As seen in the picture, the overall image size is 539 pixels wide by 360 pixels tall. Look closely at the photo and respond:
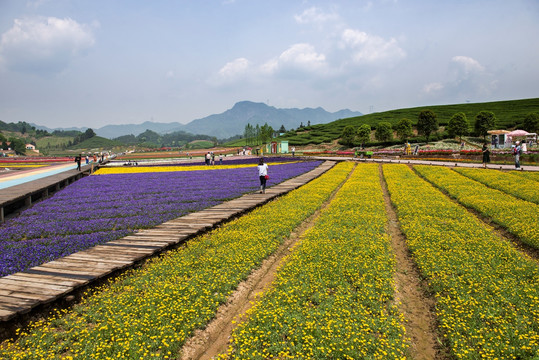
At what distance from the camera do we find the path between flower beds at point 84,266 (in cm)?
688

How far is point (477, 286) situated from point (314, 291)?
4.65 meters

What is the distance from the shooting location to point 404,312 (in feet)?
25.2

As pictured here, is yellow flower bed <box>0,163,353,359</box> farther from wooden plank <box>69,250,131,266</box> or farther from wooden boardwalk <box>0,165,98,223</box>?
wooden boardwalk <box>0,165,98,223</box>

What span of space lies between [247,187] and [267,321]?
65.5 ft

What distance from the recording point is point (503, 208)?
16.5m

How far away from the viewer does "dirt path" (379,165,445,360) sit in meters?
6.38

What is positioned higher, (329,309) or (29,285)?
(29,285)

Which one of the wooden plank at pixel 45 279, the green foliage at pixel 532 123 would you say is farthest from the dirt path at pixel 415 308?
the green foliage at pixel 532 123

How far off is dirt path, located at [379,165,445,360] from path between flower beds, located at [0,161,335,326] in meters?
8.29

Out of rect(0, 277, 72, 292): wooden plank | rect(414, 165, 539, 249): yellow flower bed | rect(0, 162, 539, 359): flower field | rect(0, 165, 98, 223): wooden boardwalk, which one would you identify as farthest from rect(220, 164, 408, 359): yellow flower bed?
rect(0, 165, 98, 223): wooden boardwalk

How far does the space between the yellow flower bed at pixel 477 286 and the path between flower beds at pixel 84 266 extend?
29.9 ft

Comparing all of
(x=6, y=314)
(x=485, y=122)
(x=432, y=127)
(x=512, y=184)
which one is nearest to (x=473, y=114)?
(x=432, y=127)

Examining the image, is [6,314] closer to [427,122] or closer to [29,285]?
[29,285]

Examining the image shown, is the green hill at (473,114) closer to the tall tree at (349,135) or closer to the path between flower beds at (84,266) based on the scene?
the tall tree at (349,135)
